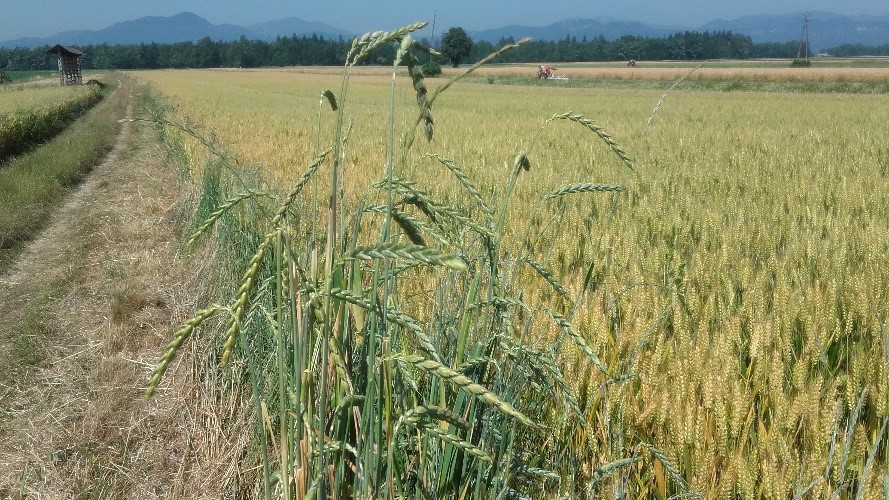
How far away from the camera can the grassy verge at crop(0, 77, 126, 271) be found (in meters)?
6.50

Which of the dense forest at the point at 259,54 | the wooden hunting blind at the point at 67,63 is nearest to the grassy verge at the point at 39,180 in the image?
the wooden hunting blind at the point at 67,63

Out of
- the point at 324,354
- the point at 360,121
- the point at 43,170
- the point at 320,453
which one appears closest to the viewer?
the point at 324,354

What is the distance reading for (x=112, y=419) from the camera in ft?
9.20

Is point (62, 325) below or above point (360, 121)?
below

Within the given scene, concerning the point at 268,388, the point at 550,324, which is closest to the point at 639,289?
the point at 550,324

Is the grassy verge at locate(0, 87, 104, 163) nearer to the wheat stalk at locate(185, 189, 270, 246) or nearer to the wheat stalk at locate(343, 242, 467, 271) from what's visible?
the wheat stalk at locate(185, 189, 270, 246)

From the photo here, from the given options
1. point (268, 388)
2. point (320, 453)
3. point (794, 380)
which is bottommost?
point (268, 388)

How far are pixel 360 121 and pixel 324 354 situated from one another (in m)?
10.9

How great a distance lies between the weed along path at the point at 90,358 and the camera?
2.44 m

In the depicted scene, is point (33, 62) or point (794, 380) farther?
point (33, 62)

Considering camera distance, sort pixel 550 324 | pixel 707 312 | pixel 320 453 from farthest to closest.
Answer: pixel 707 312 < pixel 550 324 < pixel 320 453

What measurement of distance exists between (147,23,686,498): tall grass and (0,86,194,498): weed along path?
772mm

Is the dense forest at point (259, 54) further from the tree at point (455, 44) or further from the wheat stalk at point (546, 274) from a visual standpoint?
the wheat stalk at point (546, 274)

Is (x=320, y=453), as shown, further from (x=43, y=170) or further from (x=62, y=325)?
(x=43, y=170)
